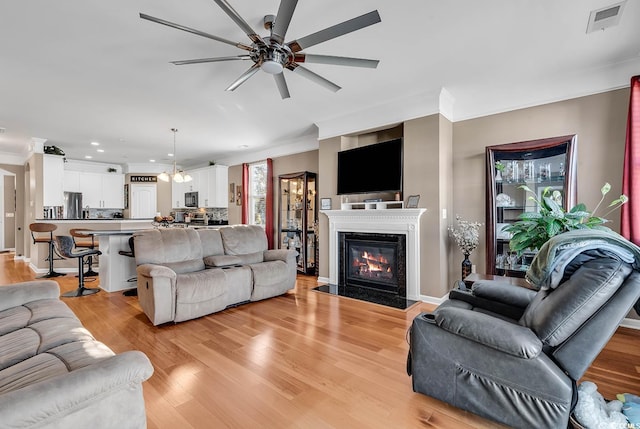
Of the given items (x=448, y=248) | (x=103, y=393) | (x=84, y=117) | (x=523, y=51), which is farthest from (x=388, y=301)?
(x=84, y=117)

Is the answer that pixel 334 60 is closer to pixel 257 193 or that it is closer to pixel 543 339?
pixel 543 339

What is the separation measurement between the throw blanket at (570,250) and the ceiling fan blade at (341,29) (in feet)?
5.52

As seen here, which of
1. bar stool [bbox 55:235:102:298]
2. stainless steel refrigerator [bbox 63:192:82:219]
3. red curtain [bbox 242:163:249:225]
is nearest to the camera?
bar stool [bbox 55:235:102:298]

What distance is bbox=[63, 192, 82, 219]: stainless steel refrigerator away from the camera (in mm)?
7832

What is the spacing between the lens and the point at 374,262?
4.53 metres

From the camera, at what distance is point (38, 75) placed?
10.7 ft

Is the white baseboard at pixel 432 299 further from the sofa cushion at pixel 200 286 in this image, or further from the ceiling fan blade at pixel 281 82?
the ceiling fan blade at pixel 281 82

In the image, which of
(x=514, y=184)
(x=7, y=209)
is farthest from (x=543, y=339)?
(x=7, y=209)

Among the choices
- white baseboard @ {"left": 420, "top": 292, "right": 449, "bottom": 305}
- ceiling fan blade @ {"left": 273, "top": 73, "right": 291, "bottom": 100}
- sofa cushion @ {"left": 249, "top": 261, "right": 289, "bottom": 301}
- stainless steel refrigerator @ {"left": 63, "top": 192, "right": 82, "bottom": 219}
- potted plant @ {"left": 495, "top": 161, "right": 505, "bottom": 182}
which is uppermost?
ceiling fan blade @ {"left": 273, "top": 73, "right": 291, "bottom": 100}

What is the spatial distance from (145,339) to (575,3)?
456 centimetres

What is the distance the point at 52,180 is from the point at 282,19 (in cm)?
709

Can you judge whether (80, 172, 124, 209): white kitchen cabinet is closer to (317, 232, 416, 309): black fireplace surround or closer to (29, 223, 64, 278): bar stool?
(29, 223, 64, 278): bar stool

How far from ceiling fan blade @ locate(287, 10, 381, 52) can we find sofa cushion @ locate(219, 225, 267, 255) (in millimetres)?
2840

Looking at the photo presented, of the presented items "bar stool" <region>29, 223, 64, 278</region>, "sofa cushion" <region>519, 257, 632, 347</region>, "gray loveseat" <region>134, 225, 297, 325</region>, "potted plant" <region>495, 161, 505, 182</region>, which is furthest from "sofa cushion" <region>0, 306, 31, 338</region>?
"potted plant" <region>495, 161, 505, 182</region>
